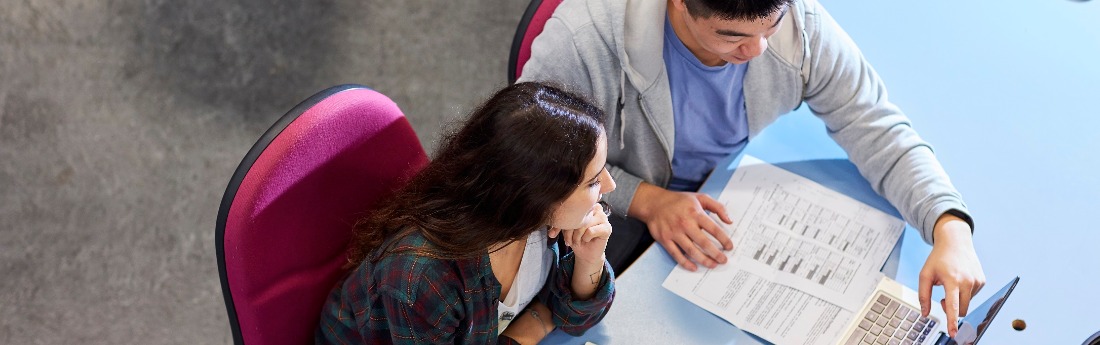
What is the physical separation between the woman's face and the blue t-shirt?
1.16 ft

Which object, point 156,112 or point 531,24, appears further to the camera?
point 156,112

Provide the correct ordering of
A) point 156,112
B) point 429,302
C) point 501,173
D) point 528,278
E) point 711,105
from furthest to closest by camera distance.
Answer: point 156,112 → point 711,105 → point 528,278 → point 429,302 → point 501,173

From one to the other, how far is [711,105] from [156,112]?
1579 millimetres

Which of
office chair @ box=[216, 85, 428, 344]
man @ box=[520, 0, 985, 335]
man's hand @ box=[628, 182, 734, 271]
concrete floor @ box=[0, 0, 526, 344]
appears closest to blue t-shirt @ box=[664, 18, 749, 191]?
man @ box=[520, 0, 985, 335]

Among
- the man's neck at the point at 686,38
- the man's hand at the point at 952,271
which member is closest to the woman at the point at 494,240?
the man's neck at the point at 686,38

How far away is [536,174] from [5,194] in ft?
5.79

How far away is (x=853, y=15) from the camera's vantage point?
1.96 m

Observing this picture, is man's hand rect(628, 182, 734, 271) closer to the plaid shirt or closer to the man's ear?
the plaid shirt

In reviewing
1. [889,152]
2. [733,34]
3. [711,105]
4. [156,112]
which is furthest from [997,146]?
[156,112]

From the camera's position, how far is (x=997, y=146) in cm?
173

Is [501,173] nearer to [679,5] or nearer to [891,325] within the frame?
[679,5]

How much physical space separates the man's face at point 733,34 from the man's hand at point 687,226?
0.25 meters

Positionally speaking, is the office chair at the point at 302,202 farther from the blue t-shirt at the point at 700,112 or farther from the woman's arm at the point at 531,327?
the blue t-shirt at the point at 700,112

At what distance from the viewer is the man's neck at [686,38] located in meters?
1.53
